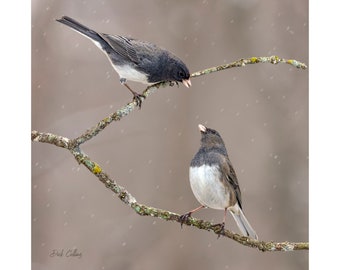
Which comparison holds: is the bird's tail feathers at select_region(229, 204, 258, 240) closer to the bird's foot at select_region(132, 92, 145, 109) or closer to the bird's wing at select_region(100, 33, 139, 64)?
the bird's foot at select_region(132, 92, 145, 109)

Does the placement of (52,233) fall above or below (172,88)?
below

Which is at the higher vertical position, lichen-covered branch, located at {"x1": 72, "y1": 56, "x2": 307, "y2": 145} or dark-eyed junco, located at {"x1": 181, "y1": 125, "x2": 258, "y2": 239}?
lichen-covered branch, located at {"x1": 72, "y1": 56, "x2": 307, "y2": 145}

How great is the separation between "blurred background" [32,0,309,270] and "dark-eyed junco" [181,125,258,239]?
0.09ft

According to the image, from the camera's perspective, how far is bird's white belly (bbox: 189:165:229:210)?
6.40ft

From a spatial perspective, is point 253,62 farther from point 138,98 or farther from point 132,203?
point 132,203

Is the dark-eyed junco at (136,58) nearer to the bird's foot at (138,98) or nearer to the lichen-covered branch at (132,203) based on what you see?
the bird's foot at (138,98)

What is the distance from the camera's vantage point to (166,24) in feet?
6.73

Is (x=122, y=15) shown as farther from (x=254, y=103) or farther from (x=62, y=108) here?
(x=254, y=103)

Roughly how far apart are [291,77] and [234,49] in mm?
264

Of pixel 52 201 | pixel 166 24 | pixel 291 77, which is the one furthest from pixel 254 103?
pixel 52 201

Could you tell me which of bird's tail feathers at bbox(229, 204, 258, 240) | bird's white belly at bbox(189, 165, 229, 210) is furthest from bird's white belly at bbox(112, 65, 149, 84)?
bird's tail feathers at bbox(229, 204, 258, 240)

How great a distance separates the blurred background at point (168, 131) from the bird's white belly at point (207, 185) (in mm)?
38

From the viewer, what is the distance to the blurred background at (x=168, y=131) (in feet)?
6.52

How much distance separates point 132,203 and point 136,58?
57cm
